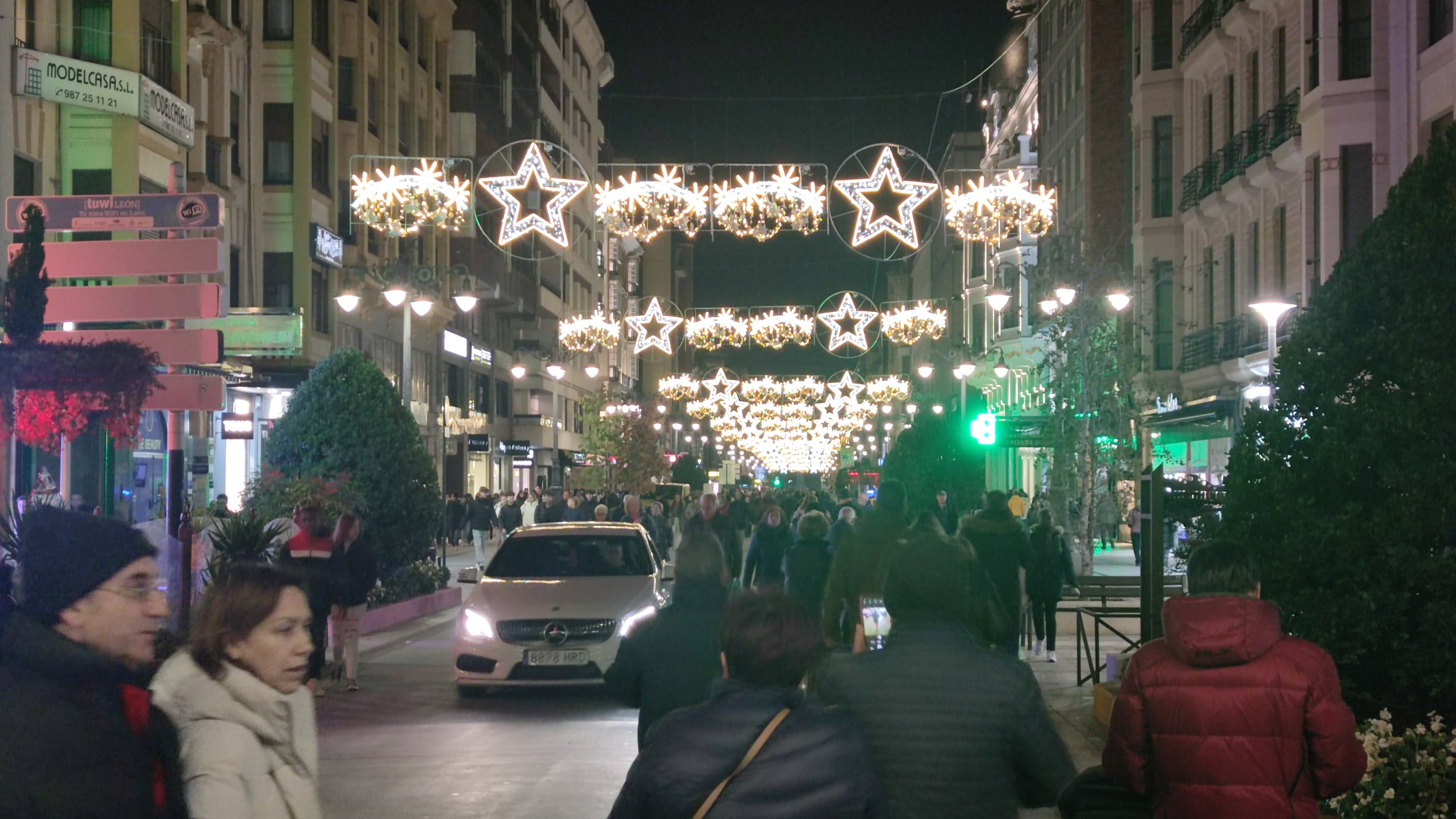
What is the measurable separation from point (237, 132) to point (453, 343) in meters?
15.5

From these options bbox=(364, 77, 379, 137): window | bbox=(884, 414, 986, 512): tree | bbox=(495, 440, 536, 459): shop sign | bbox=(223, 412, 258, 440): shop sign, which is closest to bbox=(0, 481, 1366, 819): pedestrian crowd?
bbox=(223, 412, 258, 440): shop sign

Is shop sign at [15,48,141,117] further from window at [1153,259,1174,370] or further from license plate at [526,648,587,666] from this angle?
window at [1153,259,1174,370]

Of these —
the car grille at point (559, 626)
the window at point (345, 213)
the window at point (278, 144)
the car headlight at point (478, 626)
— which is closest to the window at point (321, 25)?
the window at point (278, 144)

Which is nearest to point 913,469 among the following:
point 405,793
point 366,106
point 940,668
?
point 366,106

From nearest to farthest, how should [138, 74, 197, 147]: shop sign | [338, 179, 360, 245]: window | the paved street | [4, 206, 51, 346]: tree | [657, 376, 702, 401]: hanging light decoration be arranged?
1. the paved street
2. [4, 206, 51, 346]: tree
3. [138, 74, 197, 147]: shop sign
4. [338, 179, 360, 245]: window
5. [657, 376, 702, 401]: hanging light decoration

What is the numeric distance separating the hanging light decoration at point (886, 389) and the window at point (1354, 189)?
3528 centimetres

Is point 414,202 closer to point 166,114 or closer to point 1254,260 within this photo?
point 166,114

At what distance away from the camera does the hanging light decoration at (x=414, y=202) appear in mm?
23234

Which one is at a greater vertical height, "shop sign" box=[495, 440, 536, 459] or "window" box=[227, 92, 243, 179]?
"window" box=[227, 92, 243, 179]

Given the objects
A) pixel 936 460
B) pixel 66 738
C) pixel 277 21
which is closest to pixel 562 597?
pixel 66 738

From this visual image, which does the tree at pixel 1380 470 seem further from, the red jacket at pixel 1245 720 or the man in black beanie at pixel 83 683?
the man in black beanie at pixel 83 683

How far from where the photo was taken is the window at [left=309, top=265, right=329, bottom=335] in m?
37.5

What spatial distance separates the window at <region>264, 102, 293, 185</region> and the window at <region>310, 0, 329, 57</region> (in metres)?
1.90

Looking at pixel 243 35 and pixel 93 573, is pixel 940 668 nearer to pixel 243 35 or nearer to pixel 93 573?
pixel 93 573
